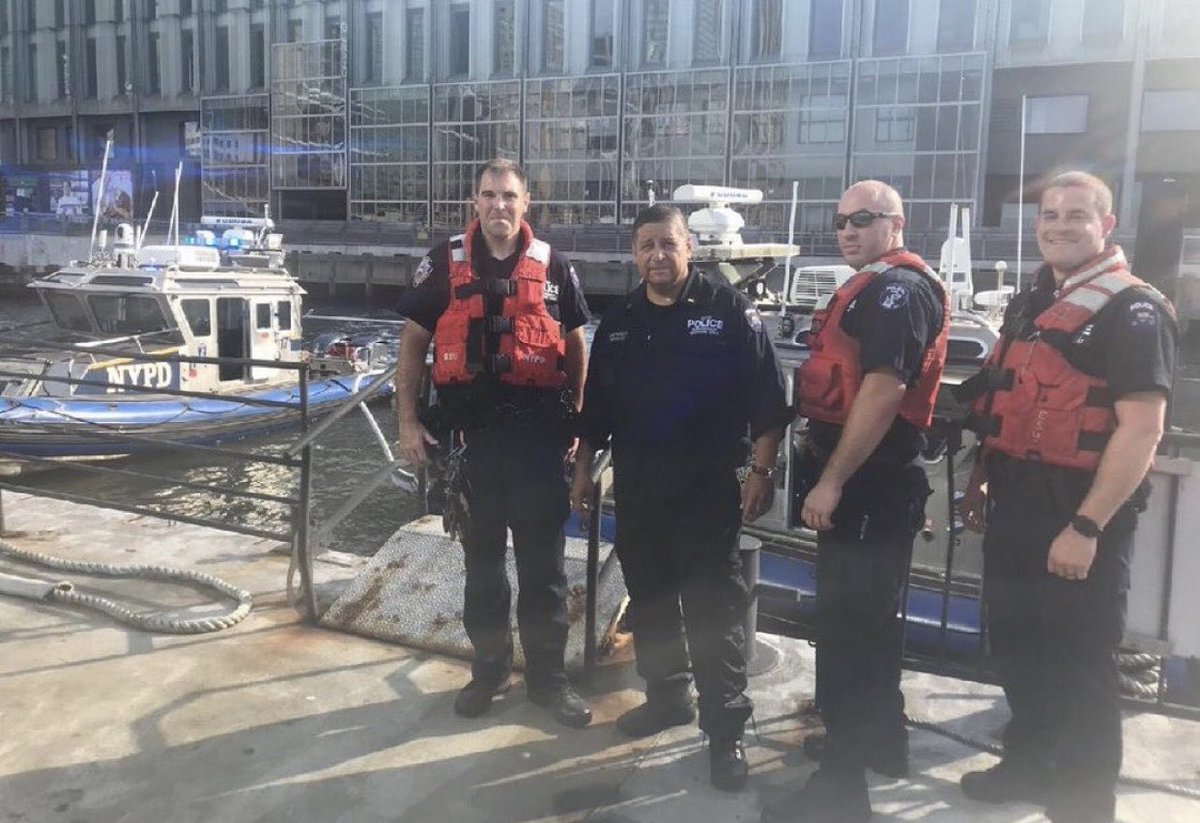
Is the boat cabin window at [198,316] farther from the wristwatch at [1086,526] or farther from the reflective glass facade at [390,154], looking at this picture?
the reflective glass facade at [390,154]

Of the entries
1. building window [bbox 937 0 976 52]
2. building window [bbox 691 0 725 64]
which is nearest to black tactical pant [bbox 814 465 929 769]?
building window [bbox 937 0 976 52]

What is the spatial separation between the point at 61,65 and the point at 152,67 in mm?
6430

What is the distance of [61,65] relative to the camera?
182 feet

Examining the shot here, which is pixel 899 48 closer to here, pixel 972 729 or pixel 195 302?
pixel 195 302

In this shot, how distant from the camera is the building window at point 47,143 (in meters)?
56.7

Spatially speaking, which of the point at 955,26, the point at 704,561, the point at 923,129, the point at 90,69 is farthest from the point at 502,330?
the point at 90,69

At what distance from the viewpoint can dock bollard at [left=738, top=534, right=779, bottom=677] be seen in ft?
11.6

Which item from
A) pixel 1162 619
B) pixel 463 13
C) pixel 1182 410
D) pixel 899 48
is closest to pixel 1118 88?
pixel 899 48

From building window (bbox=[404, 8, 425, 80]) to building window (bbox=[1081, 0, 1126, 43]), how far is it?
90.3 ft

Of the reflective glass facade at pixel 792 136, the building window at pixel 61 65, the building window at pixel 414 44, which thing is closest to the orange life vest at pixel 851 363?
the reflective glass facade at pixel 792 136

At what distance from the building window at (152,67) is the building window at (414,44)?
52.0ft

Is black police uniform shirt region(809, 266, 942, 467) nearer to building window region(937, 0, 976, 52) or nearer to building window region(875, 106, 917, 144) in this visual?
building window region(875, 106, 917, 144)

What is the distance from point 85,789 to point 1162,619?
336cm

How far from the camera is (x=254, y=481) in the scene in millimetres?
14250
